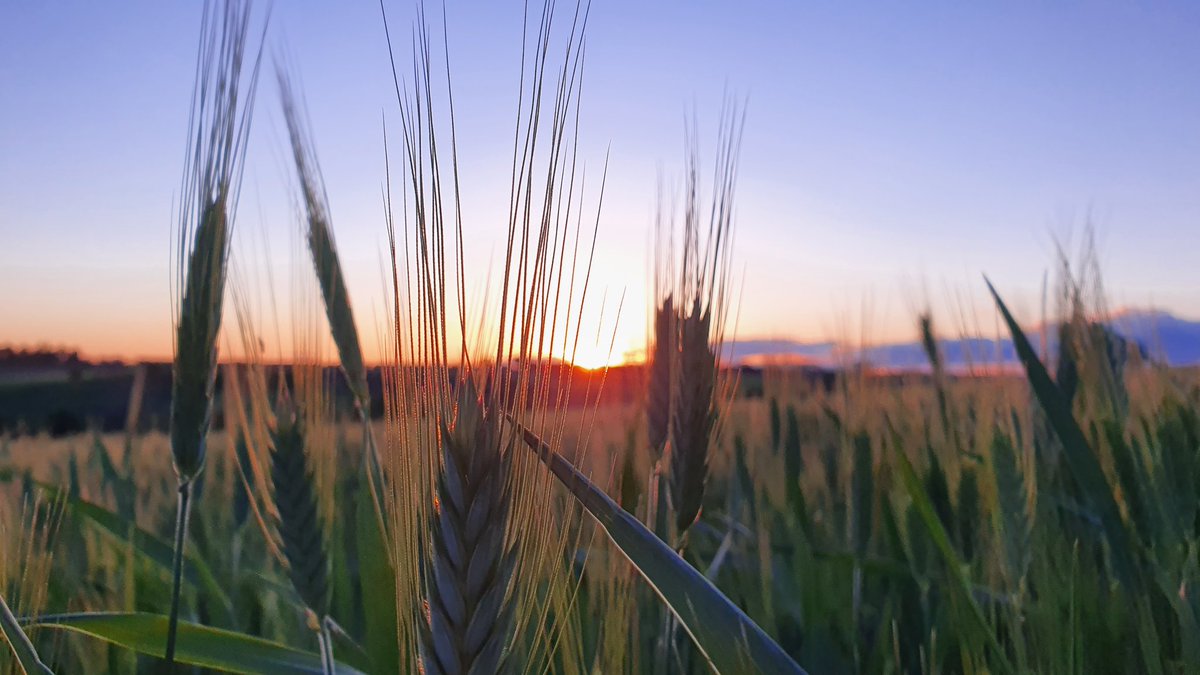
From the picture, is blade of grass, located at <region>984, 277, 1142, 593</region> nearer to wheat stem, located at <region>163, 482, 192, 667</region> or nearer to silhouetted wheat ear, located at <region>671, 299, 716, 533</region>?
silhouetted wheat ear, located at <region>671, 299, 716, 533</region>

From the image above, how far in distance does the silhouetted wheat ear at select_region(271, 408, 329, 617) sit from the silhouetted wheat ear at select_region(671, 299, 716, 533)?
0.50m

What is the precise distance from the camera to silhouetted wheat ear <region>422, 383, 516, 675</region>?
67 cm

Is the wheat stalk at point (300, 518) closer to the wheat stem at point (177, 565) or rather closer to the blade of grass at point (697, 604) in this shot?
the wheat stem at point (177, 565)

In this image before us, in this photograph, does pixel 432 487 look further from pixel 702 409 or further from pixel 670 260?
pixel 670 260

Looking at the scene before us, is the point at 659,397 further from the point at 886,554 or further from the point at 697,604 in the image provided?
the point at 886,554

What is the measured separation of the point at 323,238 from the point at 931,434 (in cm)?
200

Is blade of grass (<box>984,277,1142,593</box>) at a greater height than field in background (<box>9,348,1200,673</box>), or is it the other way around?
blade of grass (<box>984,277,1142,593</box>)

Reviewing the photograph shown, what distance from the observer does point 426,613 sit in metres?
0.69

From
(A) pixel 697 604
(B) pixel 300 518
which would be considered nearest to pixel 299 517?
(B) pixel 300 518

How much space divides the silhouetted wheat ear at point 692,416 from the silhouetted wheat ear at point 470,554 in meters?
0.52

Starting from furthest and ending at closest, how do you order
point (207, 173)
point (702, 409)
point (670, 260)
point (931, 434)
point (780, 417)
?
point (780, 417) < point (931, 434) < point (670, 260) < point (702, 409) < point (207, 173)

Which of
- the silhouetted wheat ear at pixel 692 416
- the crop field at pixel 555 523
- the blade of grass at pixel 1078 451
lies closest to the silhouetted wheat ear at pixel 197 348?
the crop field at pixel 555 523

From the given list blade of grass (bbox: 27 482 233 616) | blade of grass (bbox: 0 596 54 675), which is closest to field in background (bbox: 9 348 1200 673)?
blade of grass (bbox: 27 482 233 616)

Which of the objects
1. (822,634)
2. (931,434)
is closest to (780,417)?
(931,434)
